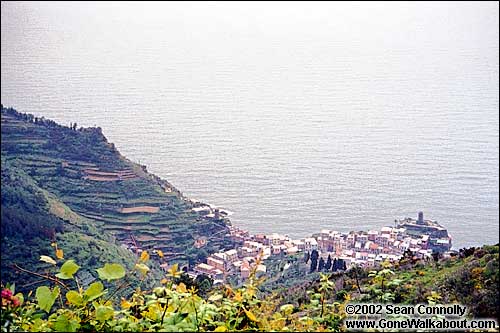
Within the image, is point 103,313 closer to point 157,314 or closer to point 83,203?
point 157,314

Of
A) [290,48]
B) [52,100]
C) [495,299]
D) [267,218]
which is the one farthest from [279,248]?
[52,100]

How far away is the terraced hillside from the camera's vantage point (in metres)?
6.68

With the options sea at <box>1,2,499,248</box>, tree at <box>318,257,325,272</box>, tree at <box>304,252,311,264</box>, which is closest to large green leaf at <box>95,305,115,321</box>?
tree at <box>318,257,325,272</box>

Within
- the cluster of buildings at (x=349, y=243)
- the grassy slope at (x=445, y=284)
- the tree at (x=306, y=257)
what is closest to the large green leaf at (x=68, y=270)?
the grassy slope at (x=445, y=284)

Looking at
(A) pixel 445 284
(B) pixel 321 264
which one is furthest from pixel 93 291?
(B) pixel 321 264

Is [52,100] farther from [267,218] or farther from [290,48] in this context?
[267,218]

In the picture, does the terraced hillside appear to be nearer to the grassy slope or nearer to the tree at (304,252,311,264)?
the tree at (304,252,311,264)

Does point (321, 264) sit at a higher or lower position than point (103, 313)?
lower

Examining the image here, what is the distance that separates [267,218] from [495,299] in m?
4.57

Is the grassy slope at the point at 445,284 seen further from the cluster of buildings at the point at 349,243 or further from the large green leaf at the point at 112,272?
the cluster of buildings at the point at 349,243

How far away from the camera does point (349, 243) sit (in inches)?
201

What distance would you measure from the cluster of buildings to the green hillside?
0.80m

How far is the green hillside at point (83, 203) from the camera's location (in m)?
5.91

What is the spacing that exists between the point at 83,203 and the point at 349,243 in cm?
411
